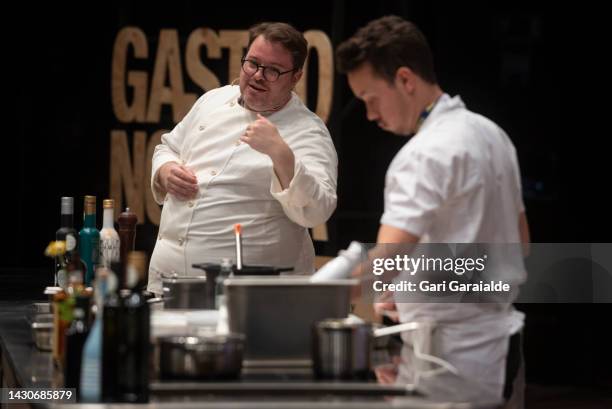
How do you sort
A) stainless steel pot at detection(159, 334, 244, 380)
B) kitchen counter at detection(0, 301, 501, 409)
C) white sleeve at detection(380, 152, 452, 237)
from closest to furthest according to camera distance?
1. kitchen counter at detection(0, 301, 501, 409)
2. stainless steel pot at detection(159, 334, 244, 380)
3. white sleeve at detection(380, 152, 452, 237)

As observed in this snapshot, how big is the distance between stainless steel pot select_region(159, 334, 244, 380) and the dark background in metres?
4.36

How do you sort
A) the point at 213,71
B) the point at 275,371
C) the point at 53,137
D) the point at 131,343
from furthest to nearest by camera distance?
the point at 53,137
the point at 213,71
the point at 275,371
the point at 131,343

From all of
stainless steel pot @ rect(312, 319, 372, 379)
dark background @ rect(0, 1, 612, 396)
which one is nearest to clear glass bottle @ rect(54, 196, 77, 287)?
stainless steel pot @ rect(312, 319, 372, 379)

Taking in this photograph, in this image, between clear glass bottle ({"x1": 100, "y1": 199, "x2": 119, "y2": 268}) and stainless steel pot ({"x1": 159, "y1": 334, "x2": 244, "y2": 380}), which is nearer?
stainless steel pot ({"x1": 159, "y1": 334, "x2": 244, "y2": 380})

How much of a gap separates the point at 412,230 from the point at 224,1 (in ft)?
14.9

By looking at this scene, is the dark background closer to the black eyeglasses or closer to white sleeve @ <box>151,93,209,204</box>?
white sleeve @ <box>151,93,209,204</box>

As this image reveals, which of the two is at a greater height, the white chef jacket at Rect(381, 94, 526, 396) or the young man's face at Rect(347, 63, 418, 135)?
the young man's face at Rect(347, 63, 418, 135)

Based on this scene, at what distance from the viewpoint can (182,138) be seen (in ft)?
12.3

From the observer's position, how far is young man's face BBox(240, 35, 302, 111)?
341cm

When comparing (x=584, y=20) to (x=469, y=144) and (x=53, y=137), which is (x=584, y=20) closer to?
(x=53, y=137)

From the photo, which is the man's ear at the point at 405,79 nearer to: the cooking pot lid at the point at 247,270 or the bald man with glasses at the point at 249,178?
the cooking pot lid at the point at 247,270

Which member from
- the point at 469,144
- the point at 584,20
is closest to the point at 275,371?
the point at 469,144

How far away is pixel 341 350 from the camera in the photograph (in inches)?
81.0

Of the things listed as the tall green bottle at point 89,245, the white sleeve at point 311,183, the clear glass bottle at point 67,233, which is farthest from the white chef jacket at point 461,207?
the tall green bottle at point 89,245
